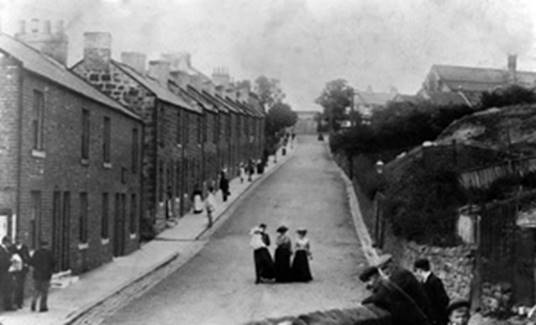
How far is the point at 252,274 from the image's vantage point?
2636 cm

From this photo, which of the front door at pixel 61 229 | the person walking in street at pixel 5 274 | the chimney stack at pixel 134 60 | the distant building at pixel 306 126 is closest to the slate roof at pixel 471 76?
the distant building at pixel 306 126

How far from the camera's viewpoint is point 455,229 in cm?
2280

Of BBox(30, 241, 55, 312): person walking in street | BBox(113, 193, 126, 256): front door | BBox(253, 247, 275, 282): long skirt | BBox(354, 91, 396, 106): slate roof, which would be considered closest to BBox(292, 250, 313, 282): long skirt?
BBox(253, 247, 275, 282): long skirt

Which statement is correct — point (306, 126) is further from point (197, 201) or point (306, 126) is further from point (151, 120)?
point (151, 120)

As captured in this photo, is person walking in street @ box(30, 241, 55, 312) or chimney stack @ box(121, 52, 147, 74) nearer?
person walking in street @ box(30, 241, 55, 312)

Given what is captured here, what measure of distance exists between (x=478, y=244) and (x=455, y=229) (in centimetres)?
362

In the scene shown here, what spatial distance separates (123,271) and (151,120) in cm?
1232

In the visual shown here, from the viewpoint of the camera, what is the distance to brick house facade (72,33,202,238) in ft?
122

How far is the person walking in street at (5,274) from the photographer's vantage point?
60.7 ft

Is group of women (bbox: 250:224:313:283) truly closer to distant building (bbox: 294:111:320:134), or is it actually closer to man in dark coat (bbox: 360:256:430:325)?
man in dark coat (bbox: 360:256:430:325)

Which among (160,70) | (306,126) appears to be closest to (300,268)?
(160,70)

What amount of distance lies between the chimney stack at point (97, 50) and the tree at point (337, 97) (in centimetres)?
2732

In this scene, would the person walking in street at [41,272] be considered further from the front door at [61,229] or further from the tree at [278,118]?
the tree at [278,118]

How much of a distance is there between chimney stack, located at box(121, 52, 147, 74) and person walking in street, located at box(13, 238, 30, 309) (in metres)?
24.6
